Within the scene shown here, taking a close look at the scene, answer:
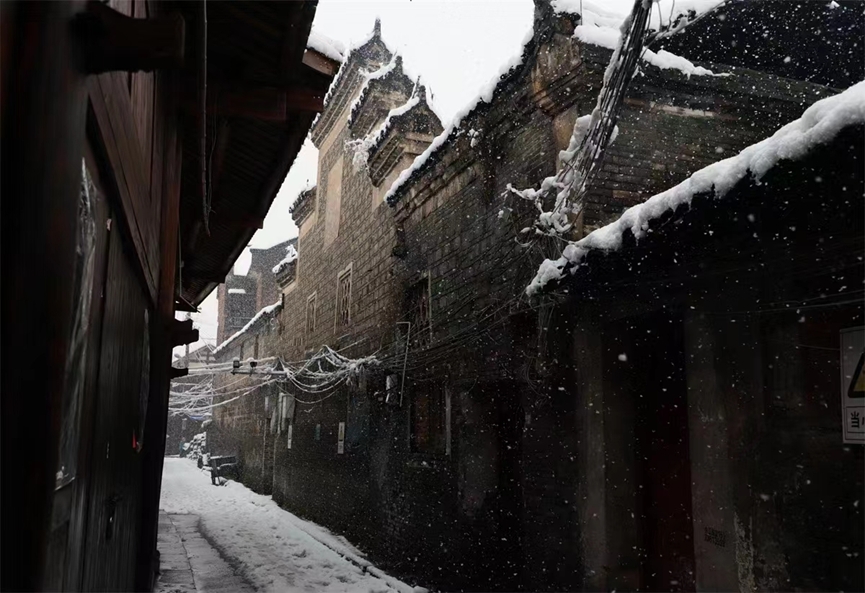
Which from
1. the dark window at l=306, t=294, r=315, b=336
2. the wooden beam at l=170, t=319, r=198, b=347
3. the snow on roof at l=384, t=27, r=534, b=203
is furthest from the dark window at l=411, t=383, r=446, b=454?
the dark window at l=306, t=294, r=315, b=336

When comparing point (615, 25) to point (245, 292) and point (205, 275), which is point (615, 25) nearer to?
point (205, 275)

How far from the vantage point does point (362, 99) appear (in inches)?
Answer: 570

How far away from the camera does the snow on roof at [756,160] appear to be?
11.5 feet

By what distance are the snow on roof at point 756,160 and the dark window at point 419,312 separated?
4940 mm

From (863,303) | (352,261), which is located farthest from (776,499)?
(352,261)

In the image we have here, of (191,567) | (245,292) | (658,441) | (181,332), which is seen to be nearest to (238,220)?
(181,332)

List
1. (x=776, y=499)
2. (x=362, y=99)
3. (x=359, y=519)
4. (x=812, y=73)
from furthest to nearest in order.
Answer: (x=362, y=99) < (x=359, y=519) < (x=812, y=73) < (x=776, y=499)

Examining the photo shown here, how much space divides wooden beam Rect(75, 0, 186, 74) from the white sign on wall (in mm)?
4054

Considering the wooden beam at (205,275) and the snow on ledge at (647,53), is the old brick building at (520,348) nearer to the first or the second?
the snow on ledge at (647,53)

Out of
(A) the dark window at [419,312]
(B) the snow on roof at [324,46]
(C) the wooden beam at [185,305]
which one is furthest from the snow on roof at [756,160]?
(C) the wooden beam at [185,305]

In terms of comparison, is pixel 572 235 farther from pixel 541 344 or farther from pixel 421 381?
pixel 421 381

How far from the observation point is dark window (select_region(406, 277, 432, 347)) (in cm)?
1041

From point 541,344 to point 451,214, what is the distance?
336 centimetres

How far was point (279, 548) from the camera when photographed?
1222cm
